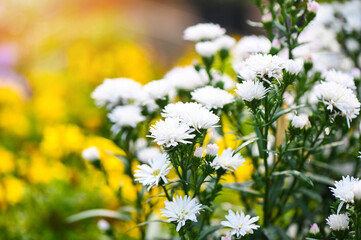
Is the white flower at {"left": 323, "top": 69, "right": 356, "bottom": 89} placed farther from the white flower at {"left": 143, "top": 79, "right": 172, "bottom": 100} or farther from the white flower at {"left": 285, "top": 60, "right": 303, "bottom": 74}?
the white flower at {"left": 143, "top": 79, "right": 172, "bottom": 100}

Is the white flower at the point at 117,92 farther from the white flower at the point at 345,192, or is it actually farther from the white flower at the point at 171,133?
the white flower at the point at 345,192

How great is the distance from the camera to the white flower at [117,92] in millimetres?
1246

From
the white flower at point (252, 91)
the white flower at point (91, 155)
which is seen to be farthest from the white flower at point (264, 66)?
the white flower at point (91, 155)

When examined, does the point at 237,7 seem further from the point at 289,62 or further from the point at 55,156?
the point at 289,62

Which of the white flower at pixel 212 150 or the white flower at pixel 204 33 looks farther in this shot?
the white flower at pixel 204 33

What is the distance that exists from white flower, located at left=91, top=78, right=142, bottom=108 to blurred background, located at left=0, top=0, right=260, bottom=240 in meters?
0.30

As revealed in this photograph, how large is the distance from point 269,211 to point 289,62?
42 centimetres

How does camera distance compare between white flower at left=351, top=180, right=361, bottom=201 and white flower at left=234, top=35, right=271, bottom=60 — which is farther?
white flower at left=234, top=35, right=271, bottom=60

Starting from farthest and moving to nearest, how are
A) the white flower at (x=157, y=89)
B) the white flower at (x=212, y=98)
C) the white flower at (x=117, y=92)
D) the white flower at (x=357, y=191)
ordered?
the white flower at (x=117, y=92)
the white flower at (x=157, y=89)
the white flower at (x=212, y=98)
the white flower at (x=357, y=191)

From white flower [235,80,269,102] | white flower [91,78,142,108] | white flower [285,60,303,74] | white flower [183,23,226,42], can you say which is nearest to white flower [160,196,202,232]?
white flower [235,80,269,102]

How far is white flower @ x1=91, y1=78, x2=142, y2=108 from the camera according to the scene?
49.1 inches

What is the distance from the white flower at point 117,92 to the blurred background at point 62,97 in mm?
303

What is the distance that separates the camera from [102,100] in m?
1.28

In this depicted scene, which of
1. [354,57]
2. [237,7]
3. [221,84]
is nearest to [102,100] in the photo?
[221,84]
